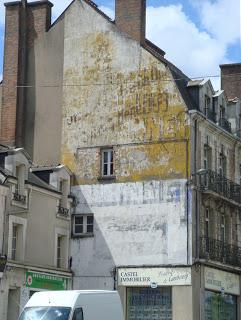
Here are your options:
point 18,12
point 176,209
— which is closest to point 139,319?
point 176,209

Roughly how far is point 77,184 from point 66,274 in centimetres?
443

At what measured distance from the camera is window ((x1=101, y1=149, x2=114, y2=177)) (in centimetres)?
3678

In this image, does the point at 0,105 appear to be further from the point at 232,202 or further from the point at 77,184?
the point at 232,202

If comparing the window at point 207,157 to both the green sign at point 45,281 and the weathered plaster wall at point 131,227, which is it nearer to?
the weathered plaster wall at point 131,227

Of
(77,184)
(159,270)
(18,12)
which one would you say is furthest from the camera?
(18,12)

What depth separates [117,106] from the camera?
121 feet

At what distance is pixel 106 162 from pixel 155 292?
6701 millimetres

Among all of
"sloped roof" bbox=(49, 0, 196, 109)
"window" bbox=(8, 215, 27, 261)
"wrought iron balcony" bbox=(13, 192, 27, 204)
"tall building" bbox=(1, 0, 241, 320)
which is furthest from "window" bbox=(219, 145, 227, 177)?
"window" bbox=(8, 215, 27, 261)

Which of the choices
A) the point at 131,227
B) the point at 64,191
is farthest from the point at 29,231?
the point at 131,227

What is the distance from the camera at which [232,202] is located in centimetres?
3822

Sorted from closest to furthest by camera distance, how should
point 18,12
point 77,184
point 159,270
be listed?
point 159,270
point 77,184
point 18,12

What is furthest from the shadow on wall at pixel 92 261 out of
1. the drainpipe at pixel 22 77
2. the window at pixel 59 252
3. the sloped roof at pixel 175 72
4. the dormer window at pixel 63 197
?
the sloped roof at pixel 175 72

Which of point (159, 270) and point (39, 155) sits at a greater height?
point (39, 155)

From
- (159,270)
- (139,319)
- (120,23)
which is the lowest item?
(139,319)
